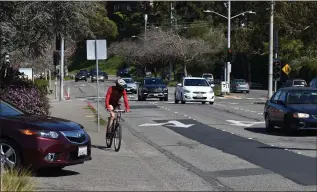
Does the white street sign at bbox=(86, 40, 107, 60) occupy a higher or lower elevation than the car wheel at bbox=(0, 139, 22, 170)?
higher

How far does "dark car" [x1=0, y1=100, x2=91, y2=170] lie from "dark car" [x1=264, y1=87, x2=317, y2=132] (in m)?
8.58

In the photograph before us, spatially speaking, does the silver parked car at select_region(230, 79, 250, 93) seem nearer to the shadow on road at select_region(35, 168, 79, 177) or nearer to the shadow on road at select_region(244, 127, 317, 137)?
the shadow on road at select_region(244, 127, 317, 137)

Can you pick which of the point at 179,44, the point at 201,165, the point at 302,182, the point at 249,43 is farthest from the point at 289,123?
the point at 179,44

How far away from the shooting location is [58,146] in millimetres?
10742

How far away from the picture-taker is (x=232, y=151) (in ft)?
48.6

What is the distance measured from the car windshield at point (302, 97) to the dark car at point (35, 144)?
9.58m

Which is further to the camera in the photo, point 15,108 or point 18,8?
point 18,8

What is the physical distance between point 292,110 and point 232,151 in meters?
3.93

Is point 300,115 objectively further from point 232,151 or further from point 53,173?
point 53,173

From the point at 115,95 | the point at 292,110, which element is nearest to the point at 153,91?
the point at 292,110

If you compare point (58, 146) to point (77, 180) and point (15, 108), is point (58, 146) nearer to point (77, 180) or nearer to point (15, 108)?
point (77, 180)

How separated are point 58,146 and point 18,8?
753 centimetres

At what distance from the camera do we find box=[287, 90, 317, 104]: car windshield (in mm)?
18766

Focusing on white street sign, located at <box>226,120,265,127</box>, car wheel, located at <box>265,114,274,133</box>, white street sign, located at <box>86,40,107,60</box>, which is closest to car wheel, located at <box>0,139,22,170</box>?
white street sign, located at <box>86,40,107,60</box>
